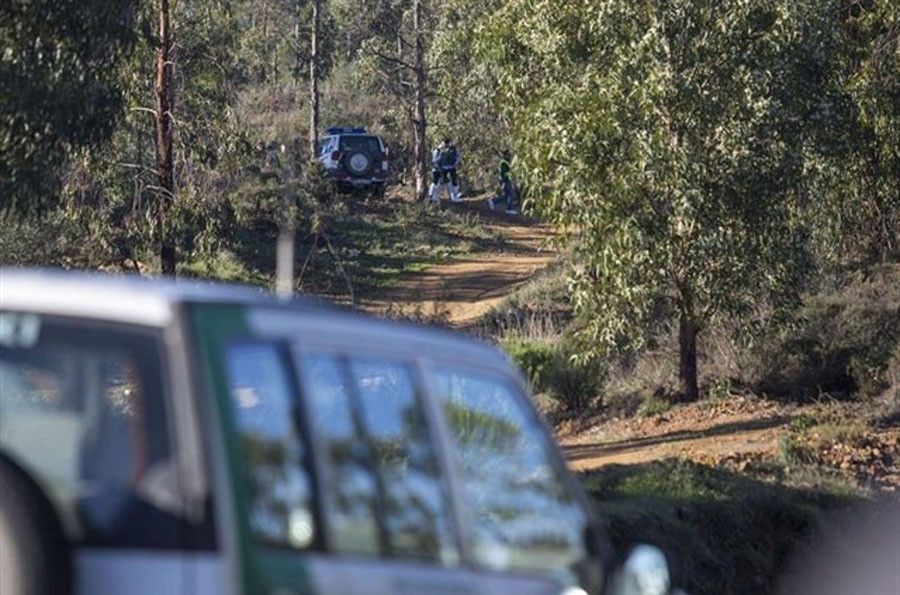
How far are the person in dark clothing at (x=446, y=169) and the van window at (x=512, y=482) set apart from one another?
3622 cm

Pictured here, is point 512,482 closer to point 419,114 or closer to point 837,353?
point 837,353

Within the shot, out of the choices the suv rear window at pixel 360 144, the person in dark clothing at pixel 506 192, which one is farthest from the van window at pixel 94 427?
the suv rear window at pixel 360 144

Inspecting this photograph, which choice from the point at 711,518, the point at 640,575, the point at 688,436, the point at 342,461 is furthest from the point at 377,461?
the point at 688,436

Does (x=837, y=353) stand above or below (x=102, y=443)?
below

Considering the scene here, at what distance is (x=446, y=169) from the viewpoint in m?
42.0

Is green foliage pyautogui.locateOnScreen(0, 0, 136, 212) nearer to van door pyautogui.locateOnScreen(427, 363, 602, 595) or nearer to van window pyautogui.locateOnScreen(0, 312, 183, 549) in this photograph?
van door pyautogui.locateOnScreen(427, 363, 602, 595)

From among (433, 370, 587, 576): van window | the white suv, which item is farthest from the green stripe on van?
the white suv

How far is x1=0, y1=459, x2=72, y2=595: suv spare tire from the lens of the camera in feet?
9.72

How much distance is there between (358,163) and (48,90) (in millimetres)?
31314

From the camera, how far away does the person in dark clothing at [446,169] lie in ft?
135

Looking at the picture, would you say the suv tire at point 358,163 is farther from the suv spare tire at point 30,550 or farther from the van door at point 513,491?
the suv spare tire at point 30,550

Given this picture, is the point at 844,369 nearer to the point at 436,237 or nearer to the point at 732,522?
the point at 732,522

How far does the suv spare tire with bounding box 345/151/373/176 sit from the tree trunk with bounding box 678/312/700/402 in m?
22.8

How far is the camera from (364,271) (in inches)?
1273
